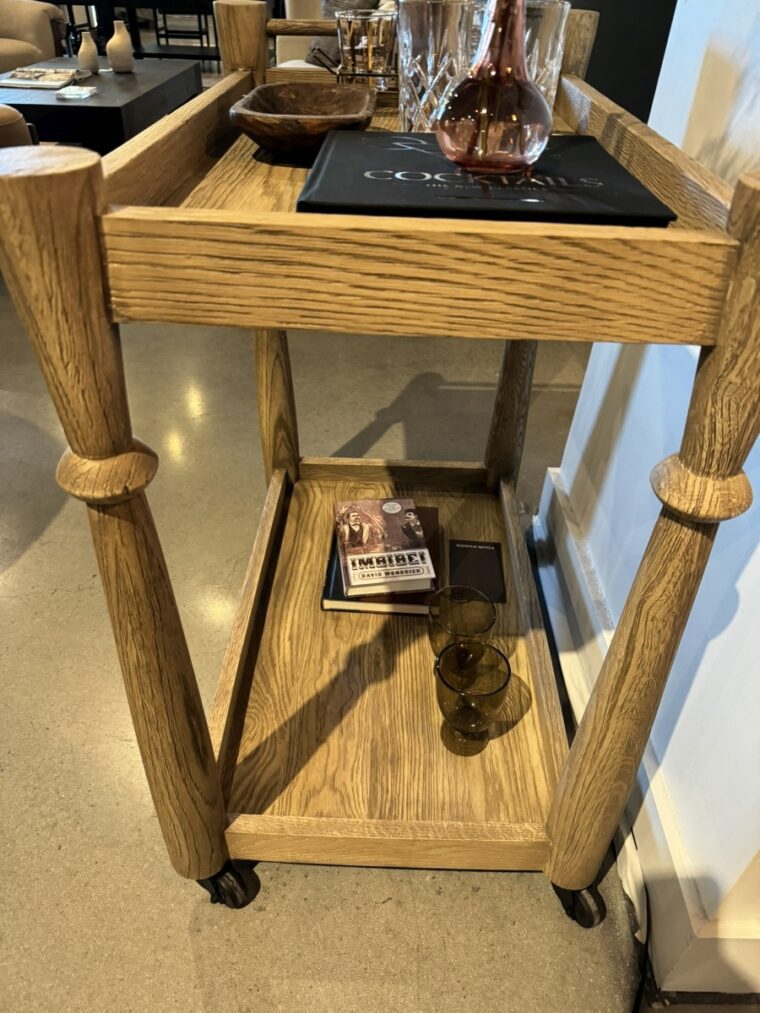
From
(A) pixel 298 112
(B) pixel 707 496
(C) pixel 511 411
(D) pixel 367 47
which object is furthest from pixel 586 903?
(D) pixel 367 47

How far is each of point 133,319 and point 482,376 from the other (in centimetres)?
154

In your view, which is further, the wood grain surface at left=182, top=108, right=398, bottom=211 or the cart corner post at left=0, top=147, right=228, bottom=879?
the wood grain surface at left=182, top=108, right=398, bottom=211

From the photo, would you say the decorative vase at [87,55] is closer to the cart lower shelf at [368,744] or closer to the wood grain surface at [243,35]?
the wood grain surface at [243,35]

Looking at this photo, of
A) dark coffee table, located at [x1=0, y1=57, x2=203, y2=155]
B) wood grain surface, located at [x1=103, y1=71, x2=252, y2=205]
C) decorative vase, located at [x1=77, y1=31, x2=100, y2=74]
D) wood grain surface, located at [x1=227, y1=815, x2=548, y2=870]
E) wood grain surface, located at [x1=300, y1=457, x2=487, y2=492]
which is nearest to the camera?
wood grain surface, located at [x1=103, y1=71, x2=252, y2=205]

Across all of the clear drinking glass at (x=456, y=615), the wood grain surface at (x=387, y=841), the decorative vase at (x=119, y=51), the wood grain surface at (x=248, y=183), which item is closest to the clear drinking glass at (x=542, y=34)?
the wood grain surface at (x=248, y=183)

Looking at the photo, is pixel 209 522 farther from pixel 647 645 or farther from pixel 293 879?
pixel 647 645

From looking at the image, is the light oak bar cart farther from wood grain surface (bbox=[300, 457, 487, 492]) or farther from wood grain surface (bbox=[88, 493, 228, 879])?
wood grain surface (bbox=[300, 457, 487, 492])

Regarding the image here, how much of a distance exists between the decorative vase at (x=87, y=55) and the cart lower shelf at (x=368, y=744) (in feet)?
9.31

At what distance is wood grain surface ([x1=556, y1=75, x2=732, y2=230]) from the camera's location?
476mm

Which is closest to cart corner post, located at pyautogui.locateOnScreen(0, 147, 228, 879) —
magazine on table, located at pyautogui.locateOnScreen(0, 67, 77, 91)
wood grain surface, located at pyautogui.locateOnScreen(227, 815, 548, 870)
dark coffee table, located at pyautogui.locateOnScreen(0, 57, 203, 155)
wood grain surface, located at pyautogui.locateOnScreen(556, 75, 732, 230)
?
A: wood grain surface, located at pyautogui.locateOnScreen(227, 815, 548, 870)

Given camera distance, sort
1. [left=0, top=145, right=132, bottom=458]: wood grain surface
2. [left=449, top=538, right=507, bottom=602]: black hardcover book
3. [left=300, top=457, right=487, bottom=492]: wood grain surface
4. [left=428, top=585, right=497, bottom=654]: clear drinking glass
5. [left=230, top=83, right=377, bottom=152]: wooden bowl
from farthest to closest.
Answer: [left=300, top=457, right=487, bottom=492]: wood grain surface → [left=449, top=538, right=507, bottom=602]: black hardcover book → [left=428, top=585, right=497, bottom=654]: clear drinking glass → [left=230, top=83, right=377, bottom=152]: wooden bowl → [left=0, top=145, right=132, bottom=458]: wood grain surface

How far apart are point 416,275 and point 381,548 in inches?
27.8

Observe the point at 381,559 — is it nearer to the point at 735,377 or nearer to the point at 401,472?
the point at 401,472

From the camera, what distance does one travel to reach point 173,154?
589mm
